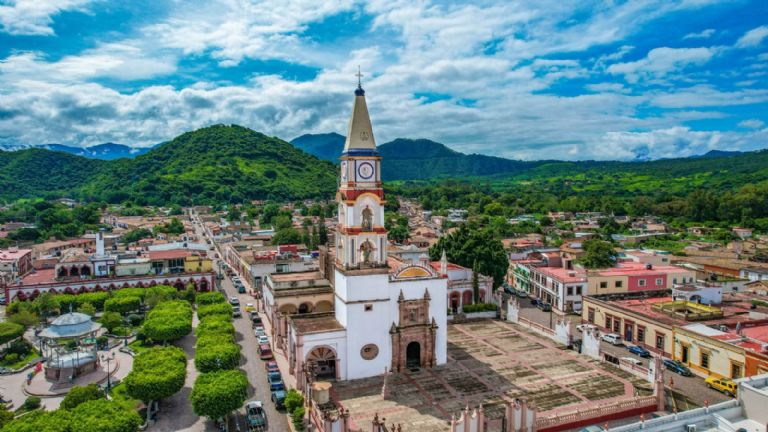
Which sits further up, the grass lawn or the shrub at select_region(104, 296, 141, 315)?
the shrub at select_region(104, 296, 141, 315)

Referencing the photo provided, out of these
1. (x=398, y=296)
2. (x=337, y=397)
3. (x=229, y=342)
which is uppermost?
(x=398, y=296)

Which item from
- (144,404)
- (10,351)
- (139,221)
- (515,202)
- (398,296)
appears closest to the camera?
(144,404)

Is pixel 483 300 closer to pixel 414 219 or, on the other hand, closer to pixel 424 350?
pixel 424 350

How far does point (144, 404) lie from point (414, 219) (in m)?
108

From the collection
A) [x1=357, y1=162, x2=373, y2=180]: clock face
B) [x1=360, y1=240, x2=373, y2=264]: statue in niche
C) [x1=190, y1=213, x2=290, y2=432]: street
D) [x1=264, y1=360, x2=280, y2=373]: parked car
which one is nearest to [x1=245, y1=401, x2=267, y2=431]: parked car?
[x1=190, y1=213, x2=290, y2=432]: street

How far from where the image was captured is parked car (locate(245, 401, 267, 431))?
26.7 meters

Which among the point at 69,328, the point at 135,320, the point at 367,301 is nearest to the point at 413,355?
the point at 367,301

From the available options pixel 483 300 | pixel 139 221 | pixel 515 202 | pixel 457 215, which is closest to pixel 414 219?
→ pixel 457 215

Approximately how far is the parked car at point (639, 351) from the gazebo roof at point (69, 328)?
38.4 m

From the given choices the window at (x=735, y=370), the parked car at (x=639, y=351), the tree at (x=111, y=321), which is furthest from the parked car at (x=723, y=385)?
the tree at (x=111, y=321)

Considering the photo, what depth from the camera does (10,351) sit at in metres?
38.6

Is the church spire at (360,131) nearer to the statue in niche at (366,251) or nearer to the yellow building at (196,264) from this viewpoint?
the statue in niche at (366,251)

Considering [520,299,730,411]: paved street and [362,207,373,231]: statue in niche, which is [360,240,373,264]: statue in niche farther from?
[520,299,730,411]: paved street

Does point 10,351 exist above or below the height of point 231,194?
below
